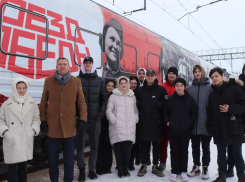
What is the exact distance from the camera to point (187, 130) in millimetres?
3455

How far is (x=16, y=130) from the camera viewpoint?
8.73 ft

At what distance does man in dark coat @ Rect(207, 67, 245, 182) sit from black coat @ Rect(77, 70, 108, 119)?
5.22 feet

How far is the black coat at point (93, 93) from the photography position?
11.0 feet

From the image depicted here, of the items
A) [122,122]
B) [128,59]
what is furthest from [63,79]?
[128,59]

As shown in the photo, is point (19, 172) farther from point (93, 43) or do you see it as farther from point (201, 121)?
point (201, 121)

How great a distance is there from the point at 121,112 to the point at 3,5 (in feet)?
7.17

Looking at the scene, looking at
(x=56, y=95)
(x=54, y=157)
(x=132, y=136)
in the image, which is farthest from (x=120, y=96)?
(x=54, y=157)

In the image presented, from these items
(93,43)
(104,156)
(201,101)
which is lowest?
(104,156)

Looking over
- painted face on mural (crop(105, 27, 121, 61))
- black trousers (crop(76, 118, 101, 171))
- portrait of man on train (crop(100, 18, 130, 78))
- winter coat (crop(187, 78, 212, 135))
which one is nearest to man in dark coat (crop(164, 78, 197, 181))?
winter coat (crop(187, 78, 212, 135))

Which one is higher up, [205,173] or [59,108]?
[59,108]

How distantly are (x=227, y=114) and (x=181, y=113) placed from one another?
627 mm

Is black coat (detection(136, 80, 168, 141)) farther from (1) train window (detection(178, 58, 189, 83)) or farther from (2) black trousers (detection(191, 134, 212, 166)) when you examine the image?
(1) train window (detection(178, 58, 189, 83))

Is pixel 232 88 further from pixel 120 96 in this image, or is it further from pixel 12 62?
pixel 12 62

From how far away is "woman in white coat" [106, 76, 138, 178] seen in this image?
3527 millimetres
